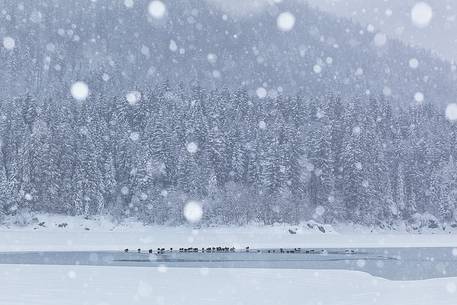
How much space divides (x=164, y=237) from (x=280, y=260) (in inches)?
1165

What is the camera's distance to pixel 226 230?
77.1 metres

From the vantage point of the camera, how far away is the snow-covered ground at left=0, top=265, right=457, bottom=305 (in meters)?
22.8

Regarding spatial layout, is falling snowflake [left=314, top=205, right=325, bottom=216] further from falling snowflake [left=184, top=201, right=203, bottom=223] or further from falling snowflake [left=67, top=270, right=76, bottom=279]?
falling snowflake [left=67, top=270, right=76, bottom=279]

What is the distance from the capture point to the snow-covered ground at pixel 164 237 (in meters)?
57.1

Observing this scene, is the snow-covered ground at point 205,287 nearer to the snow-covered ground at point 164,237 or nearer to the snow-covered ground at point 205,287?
the snow-covered ground at point 205,287

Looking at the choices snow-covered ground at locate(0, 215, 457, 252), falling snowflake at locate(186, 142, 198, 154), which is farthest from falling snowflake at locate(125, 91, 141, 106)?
snow-covered ground at locate(0, 215, 457, 252)

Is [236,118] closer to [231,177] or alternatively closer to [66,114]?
[231,177]

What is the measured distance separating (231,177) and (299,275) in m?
60.0

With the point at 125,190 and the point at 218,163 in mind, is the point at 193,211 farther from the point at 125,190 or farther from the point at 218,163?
the point at 125,190

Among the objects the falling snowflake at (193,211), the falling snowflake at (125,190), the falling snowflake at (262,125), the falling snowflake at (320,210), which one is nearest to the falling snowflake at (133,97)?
the falling snowflake at (125,190)

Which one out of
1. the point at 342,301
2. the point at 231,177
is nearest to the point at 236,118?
the point at 231,177

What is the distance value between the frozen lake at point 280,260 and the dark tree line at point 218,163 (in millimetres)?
34281

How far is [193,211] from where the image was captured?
272ft

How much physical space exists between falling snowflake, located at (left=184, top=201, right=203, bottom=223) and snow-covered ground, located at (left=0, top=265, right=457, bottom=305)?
4768cm
